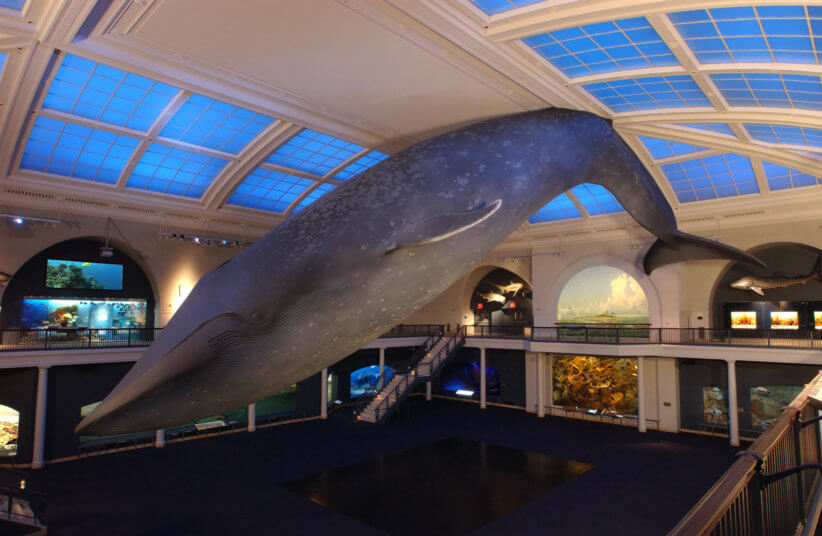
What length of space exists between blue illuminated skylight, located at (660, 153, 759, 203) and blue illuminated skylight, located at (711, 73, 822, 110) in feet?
21.9

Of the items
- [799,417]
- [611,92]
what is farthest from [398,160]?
[611,92]

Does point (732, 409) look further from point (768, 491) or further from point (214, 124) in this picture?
point (214, 124)

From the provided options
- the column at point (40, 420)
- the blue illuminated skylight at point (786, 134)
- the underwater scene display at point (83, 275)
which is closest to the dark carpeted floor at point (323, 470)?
the column at point (40, 420)

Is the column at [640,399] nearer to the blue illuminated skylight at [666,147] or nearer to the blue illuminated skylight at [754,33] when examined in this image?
the blue illuminated skylight at [666,147]

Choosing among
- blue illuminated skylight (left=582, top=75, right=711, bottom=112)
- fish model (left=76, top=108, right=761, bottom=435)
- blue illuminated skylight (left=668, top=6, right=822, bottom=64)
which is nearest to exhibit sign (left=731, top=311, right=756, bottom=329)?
blue illuminated skylight (left=582, top=75, right=711, bottom=112)

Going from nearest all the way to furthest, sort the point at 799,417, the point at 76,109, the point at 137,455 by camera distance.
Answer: the point at 799,417, the point at 76,109, the point at 137,455

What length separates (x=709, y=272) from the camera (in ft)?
70.1

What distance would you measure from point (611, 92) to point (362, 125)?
5979 millimetres

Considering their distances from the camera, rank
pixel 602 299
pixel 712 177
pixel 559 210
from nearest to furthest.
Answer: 1. pixel 712 177
2. pixel 559 210
3. pixel 602 299

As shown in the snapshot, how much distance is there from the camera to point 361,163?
20.3 meters

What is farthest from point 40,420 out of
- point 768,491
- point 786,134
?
point 786,134

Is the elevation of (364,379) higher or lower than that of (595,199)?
lower

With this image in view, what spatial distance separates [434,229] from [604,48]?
7663 millimetres

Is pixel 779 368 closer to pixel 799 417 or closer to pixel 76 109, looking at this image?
pixel 799 417
